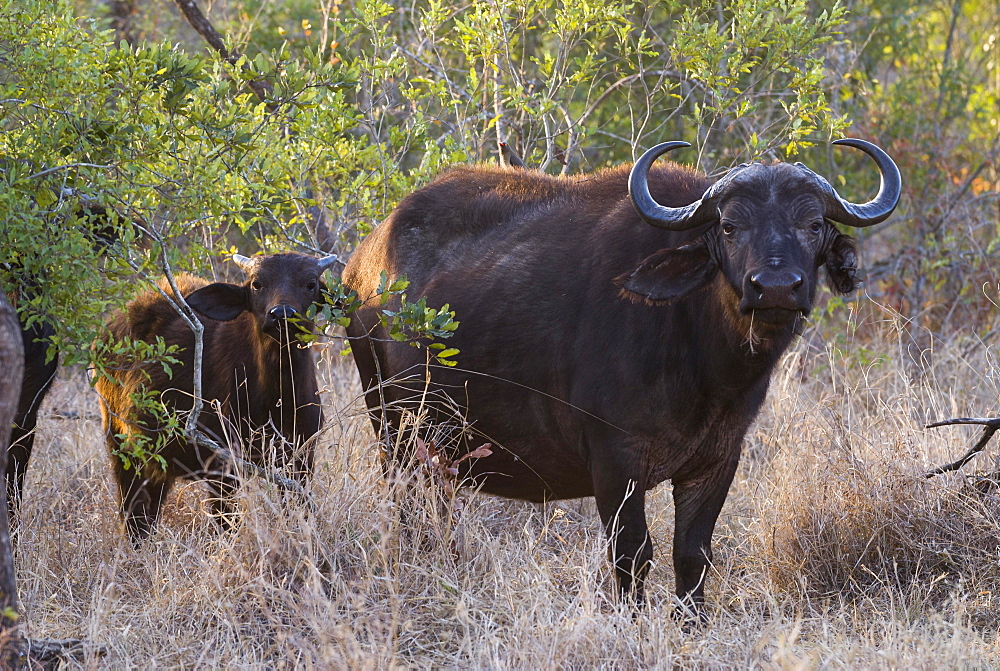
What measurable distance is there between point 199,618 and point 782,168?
2.75 m

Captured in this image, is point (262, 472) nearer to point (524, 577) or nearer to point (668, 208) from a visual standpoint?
point (524, 577)

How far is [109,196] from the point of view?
4.31 meters

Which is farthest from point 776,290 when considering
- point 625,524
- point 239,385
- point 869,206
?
point 239,385

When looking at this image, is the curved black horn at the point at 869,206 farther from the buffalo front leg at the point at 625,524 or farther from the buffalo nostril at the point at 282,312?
the buffalo nostril at the point at 282,312

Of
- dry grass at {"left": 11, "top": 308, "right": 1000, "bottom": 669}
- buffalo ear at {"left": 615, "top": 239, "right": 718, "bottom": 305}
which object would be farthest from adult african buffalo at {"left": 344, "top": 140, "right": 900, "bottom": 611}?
dry grass at {"left": 11, "top": 308, "right": 1000, "bottom": 669}

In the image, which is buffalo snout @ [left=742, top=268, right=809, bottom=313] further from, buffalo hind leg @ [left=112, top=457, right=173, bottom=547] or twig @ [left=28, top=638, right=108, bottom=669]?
buffalo hind leg @ [left=112, top=457, right=173, bottom=547]

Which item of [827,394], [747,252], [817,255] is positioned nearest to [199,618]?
[747,252]

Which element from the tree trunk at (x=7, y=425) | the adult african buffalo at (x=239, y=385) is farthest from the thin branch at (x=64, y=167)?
the adult african buffalo at (x=239, y=385)

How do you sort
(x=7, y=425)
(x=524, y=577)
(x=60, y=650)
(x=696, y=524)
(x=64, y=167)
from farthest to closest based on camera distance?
1. (x=696, y=524)
2. (x=524, y=577)
3. (x=64, y=167)
4. (x=60, y=650)
5. (x=7, y=425)

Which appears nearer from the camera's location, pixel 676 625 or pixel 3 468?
pixel 3 468

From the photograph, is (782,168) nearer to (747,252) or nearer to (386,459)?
(747,252)

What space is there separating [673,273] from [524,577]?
4.28 feet

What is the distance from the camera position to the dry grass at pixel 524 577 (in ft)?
12.7

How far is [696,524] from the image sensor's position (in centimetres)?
470
